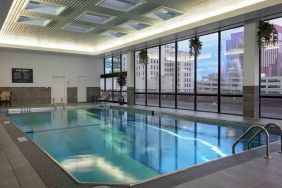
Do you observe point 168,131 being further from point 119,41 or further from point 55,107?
point 55,107

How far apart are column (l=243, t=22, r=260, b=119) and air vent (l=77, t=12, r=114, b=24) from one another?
14.4 ft

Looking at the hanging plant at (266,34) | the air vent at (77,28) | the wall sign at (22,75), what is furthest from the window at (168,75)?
the wall sign at (22,75)

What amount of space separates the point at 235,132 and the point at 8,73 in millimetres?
11754

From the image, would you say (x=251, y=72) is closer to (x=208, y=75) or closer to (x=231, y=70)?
(x=231, y=70)

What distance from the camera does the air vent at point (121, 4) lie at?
21.2ft

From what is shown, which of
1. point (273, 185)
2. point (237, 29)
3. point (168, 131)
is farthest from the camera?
point (237, 29)

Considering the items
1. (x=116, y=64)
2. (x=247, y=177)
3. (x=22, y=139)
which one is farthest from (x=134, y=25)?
(x=247, y=177)

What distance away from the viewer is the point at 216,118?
23.7ft

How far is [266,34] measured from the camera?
646cm

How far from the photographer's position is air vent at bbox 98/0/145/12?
6470mm

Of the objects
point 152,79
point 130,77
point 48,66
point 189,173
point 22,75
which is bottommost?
point 189,173

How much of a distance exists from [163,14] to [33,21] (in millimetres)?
4527

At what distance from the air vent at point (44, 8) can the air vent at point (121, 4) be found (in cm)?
122

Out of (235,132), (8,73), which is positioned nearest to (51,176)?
(235,132)
